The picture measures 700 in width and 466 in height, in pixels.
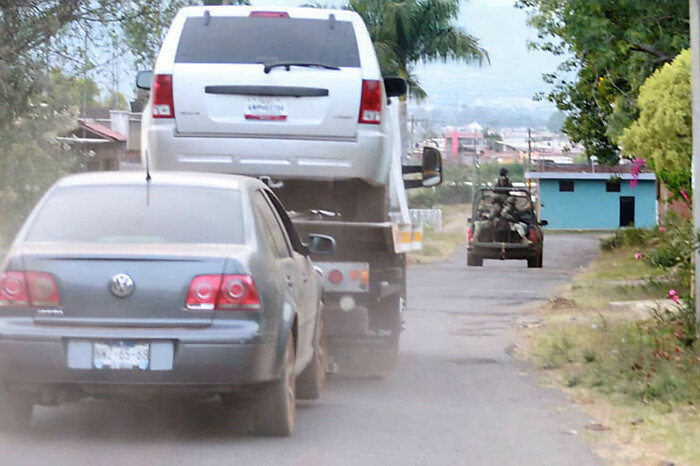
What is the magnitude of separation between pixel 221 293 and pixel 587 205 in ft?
254

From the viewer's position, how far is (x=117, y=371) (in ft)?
24.3

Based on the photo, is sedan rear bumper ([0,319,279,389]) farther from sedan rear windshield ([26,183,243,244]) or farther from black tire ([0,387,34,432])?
sedan rear windshield ([26,183,243,244])

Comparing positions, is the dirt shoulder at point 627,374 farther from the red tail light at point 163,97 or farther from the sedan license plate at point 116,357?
the red tail light at point 163,97

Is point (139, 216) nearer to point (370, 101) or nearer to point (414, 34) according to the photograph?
point (370, 101)

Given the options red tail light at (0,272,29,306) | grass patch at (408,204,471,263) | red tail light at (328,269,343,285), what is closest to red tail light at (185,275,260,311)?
red tail light at (0,272,29,306)

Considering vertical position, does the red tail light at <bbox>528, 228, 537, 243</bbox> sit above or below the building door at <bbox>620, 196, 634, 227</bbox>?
above

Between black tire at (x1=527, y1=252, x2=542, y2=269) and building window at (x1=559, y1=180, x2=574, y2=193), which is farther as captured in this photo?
building window at (x1=559, y1=180, x2=574, y2=193)

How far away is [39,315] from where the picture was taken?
7.45 metres

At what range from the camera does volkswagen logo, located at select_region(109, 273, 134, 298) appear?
7.46 m

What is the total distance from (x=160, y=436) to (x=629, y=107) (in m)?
16.6

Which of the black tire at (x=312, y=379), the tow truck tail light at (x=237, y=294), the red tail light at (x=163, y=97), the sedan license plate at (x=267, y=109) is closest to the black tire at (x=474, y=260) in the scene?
the sedan license plate at (x=267, y=109)

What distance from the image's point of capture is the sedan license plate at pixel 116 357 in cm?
739

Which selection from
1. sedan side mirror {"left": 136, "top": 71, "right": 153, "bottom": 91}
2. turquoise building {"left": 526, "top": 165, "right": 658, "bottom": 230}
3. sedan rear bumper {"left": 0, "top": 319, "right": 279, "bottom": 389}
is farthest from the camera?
turquoise building {"left": 526, "top": 165, "right": 658, "bottom": 230}

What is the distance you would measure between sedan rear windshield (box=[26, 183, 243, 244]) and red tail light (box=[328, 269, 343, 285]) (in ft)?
8.70
